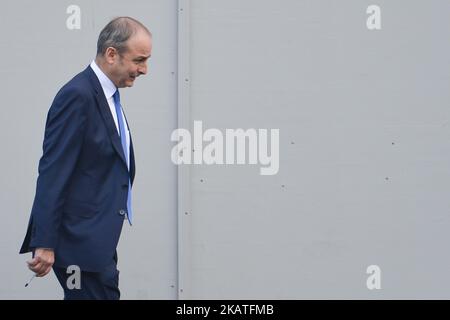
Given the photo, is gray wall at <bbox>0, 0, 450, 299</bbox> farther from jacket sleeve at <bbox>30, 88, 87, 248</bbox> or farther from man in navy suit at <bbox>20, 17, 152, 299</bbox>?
jacket sleeve at <bbox>30, 88, 87, 248</bbox>

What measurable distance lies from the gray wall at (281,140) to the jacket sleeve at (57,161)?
3.63ft

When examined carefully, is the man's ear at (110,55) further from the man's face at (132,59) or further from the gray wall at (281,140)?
the gray wall at (281,140)

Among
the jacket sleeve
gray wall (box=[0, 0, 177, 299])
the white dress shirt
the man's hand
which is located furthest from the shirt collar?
gray wall (box=[0, 0, 177, 299])

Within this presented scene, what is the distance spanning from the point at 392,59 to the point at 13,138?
1.83 m

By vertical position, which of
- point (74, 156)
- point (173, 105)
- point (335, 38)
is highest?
point (335, 38)

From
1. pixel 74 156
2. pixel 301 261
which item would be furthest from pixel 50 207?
pixel 301 261

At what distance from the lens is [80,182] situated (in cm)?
284

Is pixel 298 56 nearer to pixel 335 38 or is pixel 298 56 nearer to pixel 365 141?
pixel 335 38

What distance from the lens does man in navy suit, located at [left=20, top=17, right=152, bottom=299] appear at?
2.75 meters

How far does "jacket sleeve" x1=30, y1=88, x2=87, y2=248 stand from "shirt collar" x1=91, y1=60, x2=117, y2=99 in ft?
0.52

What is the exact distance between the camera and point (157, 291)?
3941mm

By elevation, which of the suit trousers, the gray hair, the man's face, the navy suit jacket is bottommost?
the suit trousers

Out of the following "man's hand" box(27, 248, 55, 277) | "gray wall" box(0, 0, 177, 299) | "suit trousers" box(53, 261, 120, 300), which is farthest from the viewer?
"gray wall" box(0, 0, 177, 299)

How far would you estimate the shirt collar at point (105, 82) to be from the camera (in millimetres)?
2947
